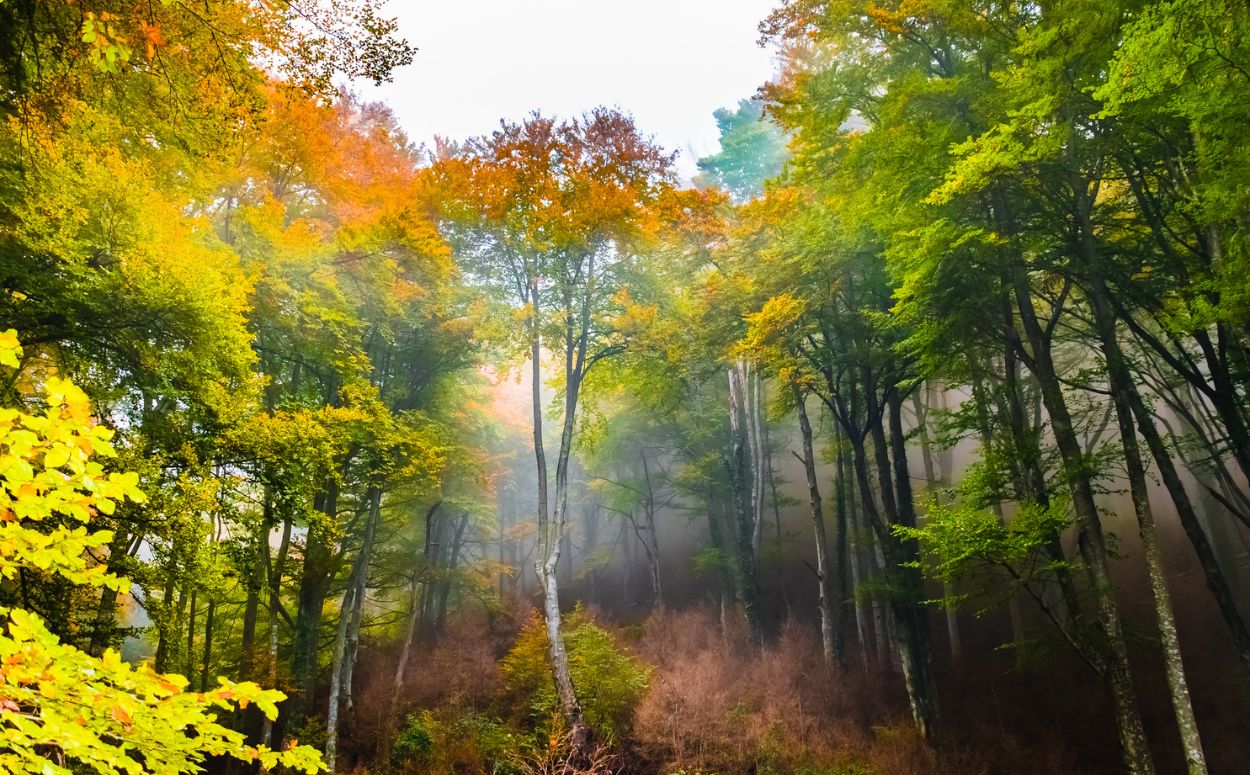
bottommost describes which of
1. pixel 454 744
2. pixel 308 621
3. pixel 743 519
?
pixel 454 744

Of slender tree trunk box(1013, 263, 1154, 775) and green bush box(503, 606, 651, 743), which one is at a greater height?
slender tree trunk box(1013, 263, 1154, 775)

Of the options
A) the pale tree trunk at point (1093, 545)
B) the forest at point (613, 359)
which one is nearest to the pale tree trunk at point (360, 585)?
the forest at point (613, 359)

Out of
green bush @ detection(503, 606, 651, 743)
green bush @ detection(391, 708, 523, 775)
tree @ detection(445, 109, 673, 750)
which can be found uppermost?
tree @ detection(445, 109, 673, 750)

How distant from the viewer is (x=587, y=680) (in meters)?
12.0

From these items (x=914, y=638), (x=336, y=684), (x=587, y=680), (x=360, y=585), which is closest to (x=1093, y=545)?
(x=914, y=638)

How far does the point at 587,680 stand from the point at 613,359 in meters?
7.72

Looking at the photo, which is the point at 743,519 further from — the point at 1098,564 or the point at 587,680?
the point at 1098,564

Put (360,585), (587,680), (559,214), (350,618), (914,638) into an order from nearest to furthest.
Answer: (914,638), (587,680), (559,214), (360,585), (350,618)

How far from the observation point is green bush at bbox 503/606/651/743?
452 inches

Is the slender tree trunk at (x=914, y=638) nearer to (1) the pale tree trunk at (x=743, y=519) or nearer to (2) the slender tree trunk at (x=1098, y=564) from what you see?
(2) the slender tree trunk at (x=1098, y=564)

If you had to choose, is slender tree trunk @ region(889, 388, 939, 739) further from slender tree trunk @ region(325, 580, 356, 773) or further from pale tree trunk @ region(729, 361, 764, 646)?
slender tree trunk @ region(325, 580, 356, 773)

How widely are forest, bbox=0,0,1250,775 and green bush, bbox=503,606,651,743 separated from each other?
0.11m

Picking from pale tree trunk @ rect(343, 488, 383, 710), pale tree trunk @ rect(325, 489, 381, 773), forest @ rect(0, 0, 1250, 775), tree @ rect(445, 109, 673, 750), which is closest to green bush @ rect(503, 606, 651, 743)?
forest @ rect(0, 0, 1250, 775)

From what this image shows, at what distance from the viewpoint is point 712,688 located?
12.1 m
